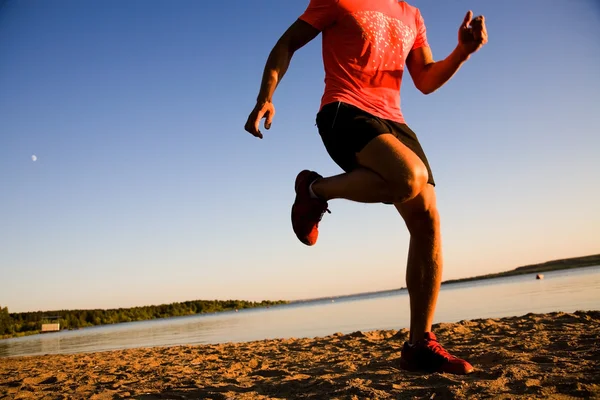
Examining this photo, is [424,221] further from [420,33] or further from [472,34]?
[420,33]

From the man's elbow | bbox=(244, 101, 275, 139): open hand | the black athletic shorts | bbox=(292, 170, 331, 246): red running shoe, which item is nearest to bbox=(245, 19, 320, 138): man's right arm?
bbox=(244, 101, 275, 139): open hand

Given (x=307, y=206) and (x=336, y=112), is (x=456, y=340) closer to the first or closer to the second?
(x=307, y=206)

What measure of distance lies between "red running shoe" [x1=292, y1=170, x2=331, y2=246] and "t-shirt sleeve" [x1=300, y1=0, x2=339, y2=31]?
85 cm

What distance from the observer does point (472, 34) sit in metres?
2.53

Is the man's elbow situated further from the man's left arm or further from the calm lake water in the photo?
the calm lake water

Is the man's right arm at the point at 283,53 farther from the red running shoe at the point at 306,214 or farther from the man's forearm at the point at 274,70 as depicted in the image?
the red running shoe at the point at 306,214

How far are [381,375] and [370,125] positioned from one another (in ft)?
5.10

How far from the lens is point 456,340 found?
4.45m

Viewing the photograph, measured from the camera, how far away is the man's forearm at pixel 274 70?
2.34 metres

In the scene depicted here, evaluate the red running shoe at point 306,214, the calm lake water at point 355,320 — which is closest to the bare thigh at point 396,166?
the red running shoe at point 306,214

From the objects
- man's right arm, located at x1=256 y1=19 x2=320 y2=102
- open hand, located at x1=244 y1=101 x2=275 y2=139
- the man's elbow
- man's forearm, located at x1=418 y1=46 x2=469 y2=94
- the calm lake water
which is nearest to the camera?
open hand, located at x1=244 y1=101 x2=275 y2=139

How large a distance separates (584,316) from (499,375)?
3.44 m

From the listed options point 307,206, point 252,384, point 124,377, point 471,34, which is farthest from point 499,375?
point 124,377

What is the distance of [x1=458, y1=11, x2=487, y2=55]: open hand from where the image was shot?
97.3 inches
